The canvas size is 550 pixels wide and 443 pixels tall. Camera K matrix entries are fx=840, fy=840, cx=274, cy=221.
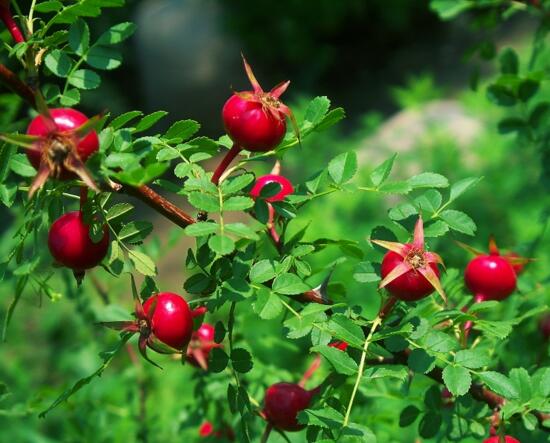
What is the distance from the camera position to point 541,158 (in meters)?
1.57

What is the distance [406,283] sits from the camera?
958mm

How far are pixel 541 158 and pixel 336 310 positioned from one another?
2.33 feet

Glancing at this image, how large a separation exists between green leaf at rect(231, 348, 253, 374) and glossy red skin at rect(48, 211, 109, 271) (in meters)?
0.22

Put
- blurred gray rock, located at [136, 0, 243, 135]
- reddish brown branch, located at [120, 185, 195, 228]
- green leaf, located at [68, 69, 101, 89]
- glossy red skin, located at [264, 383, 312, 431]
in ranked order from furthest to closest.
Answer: blurred gray rock, located at [136, 0, 243, 135]
glossy red skin, located at [264, 383, 312, 431]
green leaf, located at [68, 69, 101, 89]
reddish brown branch, located at [120, 185, 195, 228]

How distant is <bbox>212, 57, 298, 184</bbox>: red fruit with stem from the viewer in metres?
0.93

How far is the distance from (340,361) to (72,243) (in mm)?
330

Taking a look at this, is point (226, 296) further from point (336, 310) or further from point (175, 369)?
point (175, 369)

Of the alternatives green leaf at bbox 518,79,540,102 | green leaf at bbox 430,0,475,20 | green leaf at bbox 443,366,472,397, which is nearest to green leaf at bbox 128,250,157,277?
green leaf at bbox 443,366,472,397

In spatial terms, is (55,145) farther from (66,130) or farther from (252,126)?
(252,126)

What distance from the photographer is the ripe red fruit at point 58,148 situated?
0.80 meters

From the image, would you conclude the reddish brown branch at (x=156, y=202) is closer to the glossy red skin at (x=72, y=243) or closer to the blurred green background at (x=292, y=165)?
the glossy red skin at (x=72, y=243)

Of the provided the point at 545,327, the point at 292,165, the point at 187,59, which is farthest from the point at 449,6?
the point at 187,59

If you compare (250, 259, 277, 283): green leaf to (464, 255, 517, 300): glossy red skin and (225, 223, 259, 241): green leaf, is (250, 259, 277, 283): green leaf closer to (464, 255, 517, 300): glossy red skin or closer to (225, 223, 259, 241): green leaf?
(225, 223, 259, 241): green leaf

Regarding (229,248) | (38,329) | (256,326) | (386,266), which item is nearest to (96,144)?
(229,248)
